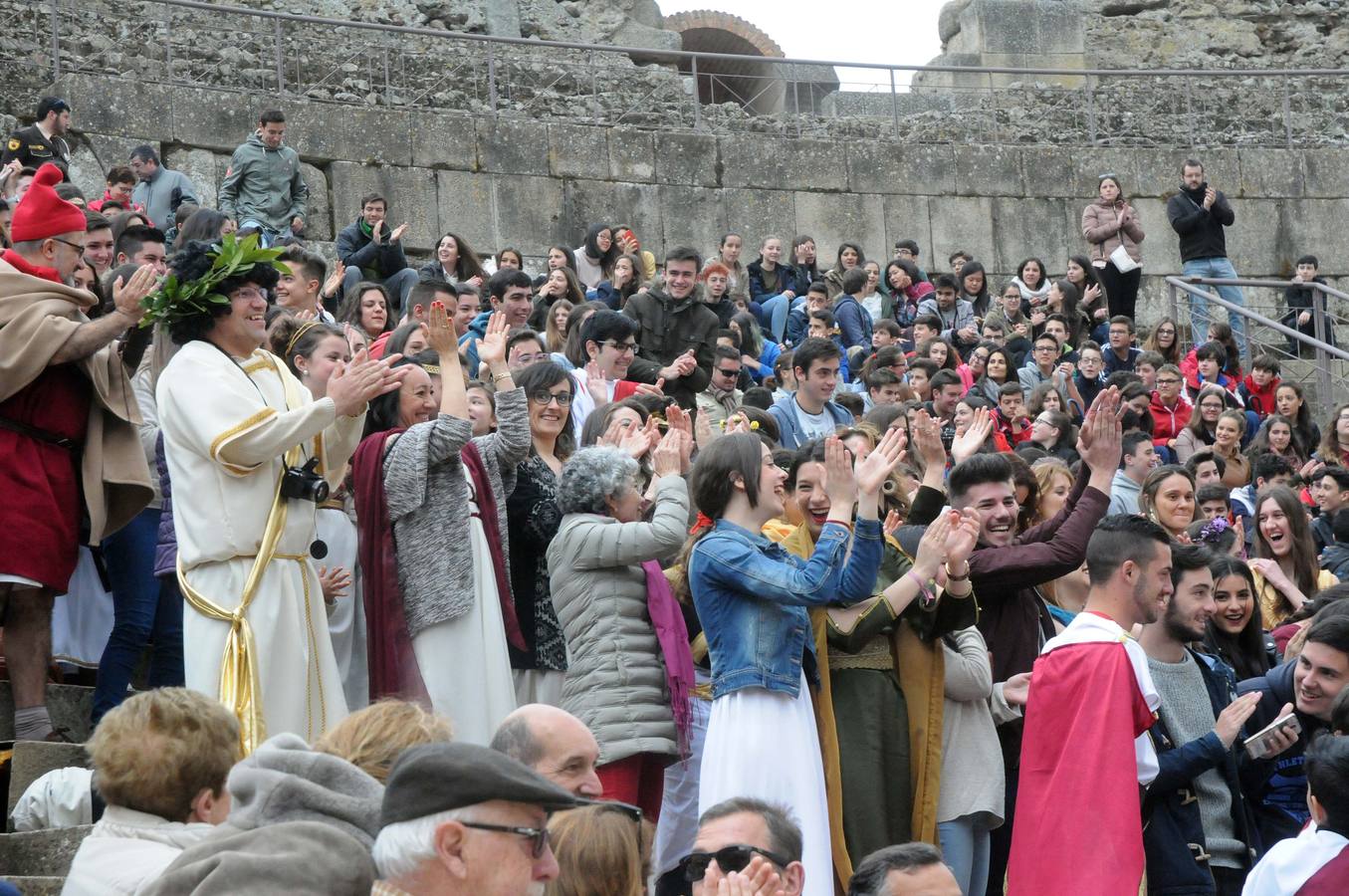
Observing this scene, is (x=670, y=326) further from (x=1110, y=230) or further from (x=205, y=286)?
(x=1110, y=230)

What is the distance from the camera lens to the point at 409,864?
3242mm

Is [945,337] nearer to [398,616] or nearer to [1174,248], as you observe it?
[1174,248]

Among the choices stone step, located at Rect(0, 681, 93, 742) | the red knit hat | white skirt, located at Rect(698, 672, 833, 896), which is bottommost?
white skirt, located at Rect(698, 672, 833, 896)

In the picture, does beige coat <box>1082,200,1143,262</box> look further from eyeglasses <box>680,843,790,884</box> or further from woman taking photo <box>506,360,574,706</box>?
eyeglasses <box>680,843,790,884</box>

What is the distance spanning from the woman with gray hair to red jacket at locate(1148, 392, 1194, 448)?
7.45m

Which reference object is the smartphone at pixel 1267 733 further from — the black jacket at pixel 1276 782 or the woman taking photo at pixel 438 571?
the woman taking photo at pixel 438 571

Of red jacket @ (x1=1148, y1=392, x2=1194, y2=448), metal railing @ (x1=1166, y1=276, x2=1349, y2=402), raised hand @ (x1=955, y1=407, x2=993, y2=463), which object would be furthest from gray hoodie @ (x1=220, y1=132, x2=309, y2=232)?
raised hand @ (x1=955, y1=407, x2=993, y2=463)

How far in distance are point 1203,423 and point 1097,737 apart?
7402mm

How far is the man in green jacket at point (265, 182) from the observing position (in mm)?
14359

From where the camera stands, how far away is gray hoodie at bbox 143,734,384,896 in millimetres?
3053

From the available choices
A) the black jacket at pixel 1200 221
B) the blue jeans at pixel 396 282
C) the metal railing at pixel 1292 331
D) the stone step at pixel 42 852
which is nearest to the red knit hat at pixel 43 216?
the stone step at pixel 42 852

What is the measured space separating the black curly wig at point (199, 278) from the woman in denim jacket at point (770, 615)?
60.9 inches

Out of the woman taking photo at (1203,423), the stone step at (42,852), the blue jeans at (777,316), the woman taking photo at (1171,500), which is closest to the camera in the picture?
the stone step at (42,852)

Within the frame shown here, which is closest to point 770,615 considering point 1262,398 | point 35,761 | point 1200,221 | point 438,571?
point 438,571
